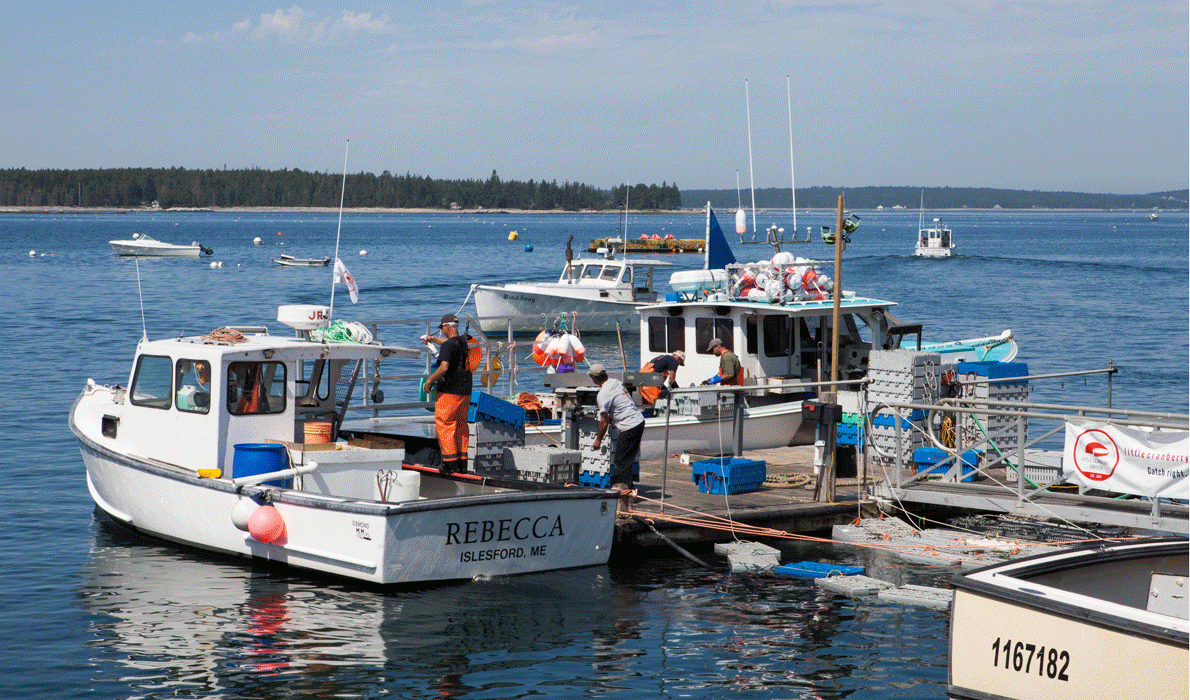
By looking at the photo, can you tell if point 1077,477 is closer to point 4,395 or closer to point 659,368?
point 659,368

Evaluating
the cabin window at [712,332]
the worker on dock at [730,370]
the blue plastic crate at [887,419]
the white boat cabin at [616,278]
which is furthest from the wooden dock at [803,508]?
the white boat cabin at [616,278]

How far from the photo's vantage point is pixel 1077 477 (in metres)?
11.2

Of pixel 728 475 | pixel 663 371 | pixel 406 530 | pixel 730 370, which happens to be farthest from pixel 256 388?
pixel 730 370

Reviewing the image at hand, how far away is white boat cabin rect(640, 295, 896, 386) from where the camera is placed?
16.6 meters

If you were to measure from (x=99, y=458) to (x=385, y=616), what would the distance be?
4809 millimetres

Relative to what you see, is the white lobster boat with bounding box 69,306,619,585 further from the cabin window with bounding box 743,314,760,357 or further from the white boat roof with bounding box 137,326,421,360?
the cabin window with bounding box 743,314,760,357

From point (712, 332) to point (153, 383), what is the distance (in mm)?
7919

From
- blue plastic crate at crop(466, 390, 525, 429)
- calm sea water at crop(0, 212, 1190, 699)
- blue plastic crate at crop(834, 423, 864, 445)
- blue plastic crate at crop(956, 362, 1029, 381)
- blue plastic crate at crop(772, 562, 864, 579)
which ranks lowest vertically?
calm sea water at crop(0, 212, 1190, 699)

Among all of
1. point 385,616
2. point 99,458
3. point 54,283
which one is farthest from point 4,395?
point 54,283

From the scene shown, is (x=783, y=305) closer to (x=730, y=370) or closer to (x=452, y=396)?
(x=730, y=370)

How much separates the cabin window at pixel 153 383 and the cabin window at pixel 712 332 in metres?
7.72

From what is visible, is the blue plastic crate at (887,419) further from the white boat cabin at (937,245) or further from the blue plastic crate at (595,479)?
the white boat cabin at (937,245)

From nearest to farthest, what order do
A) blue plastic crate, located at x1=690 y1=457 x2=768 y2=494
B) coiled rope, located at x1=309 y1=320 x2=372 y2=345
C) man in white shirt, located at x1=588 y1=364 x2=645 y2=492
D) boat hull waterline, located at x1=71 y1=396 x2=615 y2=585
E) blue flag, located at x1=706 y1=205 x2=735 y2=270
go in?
boat hull waterline, located at x1=71 y1=396 x2=615 y2=585 → man in white shirt, located at x1=588 y1=364 x2=645 y2=492 → coiled rope, located at x1=309 y1=320 x2=372 y2=345 → blue plastic crate, located at x1=690 y1=457 x2=768 y2=494 → blue flag, located at x1=706 y1=205 x2=735 y2=270

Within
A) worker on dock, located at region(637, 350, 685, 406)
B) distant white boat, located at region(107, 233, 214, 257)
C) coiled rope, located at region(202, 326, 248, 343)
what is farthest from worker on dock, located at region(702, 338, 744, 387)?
distant white boat, located at region(107, 233, 214, 257)
